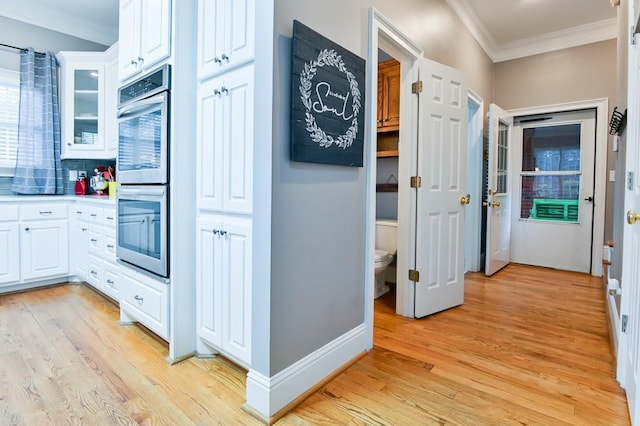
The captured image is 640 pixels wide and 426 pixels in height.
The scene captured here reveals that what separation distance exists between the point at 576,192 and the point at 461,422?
13.0 feet

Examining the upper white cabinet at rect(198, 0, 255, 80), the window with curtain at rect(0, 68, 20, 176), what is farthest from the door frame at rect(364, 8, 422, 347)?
the window with curtain at rect(0, 68, 20, 176)

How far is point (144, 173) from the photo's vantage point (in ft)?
6.92

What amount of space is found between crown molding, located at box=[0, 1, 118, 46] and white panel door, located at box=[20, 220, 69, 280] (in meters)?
2.01

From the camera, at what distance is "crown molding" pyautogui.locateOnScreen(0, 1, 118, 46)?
3.38 meters

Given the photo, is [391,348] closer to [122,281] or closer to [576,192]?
[122,281]

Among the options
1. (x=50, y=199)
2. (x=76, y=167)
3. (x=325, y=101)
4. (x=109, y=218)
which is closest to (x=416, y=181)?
(x=325, y=101)

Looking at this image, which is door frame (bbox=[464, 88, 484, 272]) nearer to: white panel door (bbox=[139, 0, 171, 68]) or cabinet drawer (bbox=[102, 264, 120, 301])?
white panel door (bbox=[139, 0, 171, 68])

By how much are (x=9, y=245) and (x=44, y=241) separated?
25 centimetres

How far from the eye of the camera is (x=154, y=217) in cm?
205

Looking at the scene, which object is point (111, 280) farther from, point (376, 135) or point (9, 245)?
point (376, 135)

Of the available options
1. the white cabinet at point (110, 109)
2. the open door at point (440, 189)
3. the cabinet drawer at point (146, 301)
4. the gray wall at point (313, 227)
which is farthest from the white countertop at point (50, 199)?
the open door at point (440, 189)

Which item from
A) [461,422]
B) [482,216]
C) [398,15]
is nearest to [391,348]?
[461,422]

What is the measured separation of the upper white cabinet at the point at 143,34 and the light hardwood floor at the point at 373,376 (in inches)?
68.0

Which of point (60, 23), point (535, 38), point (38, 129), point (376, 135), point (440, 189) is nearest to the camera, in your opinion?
point (376, 135)
